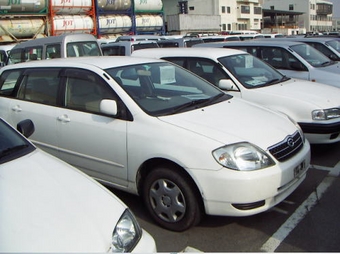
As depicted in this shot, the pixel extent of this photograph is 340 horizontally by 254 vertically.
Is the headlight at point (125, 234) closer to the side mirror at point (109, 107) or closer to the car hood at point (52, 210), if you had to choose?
the car hood at point (52, 210)

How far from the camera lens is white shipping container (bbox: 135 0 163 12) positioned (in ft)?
93.1

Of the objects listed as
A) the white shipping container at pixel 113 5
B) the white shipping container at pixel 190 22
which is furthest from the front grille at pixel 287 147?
the white shipping container at pixel 190 22

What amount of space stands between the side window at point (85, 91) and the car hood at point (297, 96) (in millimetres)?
2483

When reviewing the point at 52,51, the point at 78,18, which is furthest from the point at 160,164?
the point at 78,18

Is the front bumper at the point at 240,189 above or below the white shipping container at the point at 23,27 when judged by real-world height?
below

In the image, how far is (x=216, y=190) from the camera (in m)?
3.09

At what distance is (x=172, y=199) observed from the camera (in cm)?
333

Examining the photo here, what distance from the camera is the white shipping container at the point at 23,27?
1997 centimetres

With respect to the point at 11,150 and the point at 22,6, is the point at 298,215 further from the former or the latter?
the point at 22,6

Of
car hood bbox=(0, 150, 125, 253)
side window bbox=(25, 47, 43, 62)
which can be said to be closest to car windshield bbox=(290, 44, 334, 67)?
car hood bbox=(0, 150, 125, 253)

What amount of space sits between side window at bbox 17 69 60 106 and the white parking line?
2.77 metres

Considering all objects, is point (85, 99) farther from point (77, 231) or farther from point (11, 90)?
point (77, 231)

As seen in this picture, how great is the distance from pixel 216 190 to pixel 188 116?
818 mm

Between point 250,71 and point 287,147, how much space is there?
277 centimetres
